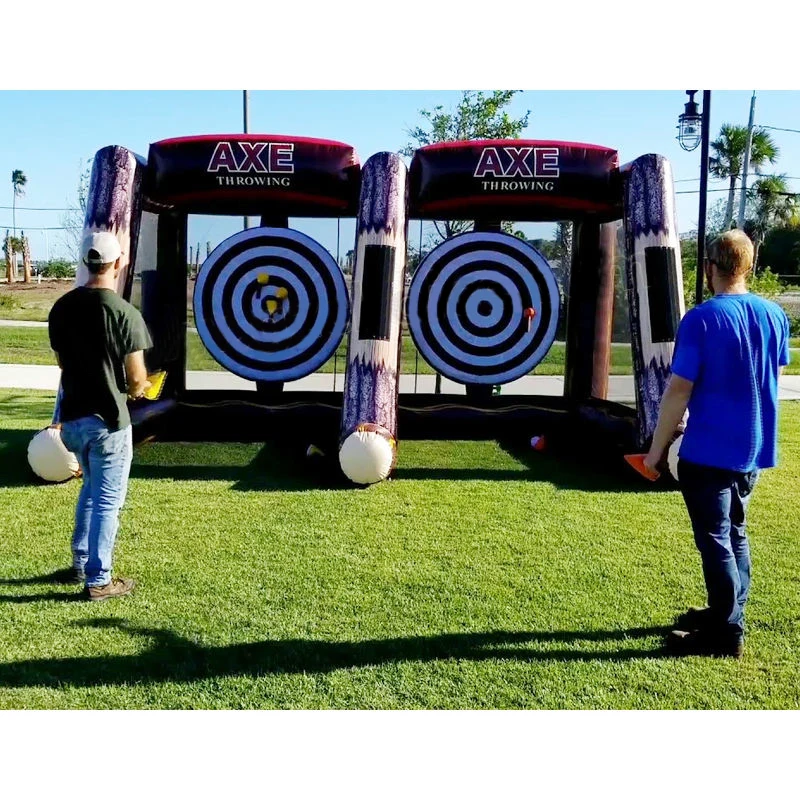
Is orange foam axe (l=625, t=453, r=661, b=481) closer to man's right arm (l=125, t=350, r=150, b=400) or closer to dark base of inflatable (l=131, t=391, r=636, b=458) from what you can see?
man's right arm (l=125, t=350, r=150, b=400)

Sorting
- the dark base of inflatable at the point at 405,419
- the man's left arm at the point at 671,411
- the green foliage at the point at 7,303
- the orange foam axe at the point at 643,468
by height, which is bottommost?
the dark base of inflatable at the point at 405,419

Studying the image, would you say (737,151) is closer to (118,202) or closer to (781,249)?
(781,249)

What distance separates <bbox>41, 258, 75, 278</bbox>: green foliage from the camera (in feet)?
138

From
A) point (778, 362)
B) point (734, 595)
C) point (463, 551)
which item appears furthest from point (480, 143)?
point (734, 595)

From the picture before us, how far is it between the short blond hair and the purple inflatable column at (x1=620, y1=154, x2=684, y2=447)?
3.02 metres

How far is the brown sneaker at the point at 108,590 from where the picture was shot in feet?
11.5

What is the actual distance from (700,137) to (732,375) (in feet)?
24.0

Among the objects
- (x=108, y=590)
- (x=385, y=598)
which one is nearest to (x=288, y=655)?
(x=385, y=598)

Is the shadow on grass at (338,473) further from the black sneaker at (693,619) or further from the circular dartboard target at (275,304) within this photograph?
the black sneaker at (693,619)

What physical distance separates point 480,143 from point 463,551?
3755 millimetres

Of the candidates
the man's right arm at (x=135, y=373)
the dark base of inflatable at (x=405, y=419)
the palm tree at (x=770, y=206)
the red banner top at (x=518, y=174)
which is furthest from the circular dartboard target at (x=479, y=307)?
the palm tree at (x=770, y=206)

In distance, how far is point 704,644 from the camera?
308 centimetres

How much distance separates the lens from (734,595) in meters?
2.96

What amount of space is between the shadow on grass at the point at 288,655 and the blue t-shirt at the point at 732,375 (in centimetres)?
85
